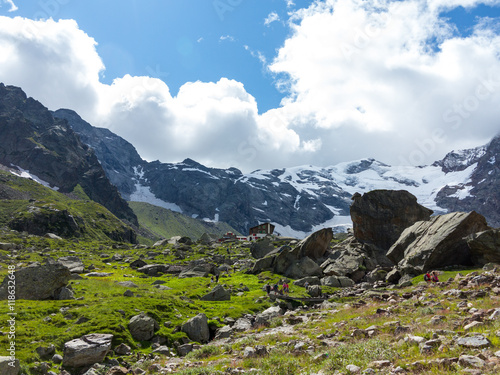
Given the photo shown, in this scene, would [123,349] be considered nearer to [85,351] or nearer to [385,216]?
[85,351]

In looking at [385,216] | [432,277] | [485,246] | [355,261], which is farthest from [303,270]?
[485,246]

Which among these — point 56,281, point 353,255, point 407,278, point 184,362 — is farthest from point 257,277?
point 184,362

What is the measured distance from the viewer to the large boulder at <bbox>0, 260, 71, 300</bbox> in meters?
32.3

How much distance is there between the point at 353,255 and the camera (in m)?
65.2

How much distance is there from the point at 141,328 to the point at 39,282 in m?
14.8

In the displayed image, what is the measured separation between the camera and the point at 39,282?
33125 mm

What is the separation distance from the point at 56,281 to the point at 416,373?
35.3 m

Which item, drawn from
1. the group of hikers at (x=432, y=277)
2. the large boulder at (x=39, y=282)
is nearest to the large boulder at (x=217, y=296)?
the large boulder at (x=39, y=282)

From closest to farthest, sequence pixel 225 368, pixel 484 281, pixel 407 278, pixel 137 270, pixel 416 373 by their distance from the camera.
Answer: pixel 416 373 < pixel 225 368 < pixel 484 281 < pixel 407 278 < pixel 137 270

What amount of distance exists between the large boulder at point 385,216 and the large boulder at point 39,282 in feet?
204

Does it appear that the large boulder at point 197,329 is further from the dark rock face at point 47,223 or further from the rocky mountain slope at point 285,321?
the dark rock face at point 47,223

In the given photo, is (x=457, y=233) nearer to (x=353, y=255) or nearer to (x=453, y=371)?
(x=353, y=255)

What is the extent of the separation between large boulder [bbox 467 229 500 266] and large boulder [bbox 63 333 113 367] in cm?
4523

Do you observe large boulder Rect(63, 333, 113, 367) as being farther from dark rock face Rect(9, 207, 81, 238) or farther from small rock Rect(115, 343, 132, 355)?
dark rock face Rect(9, 207, 81, 238)
